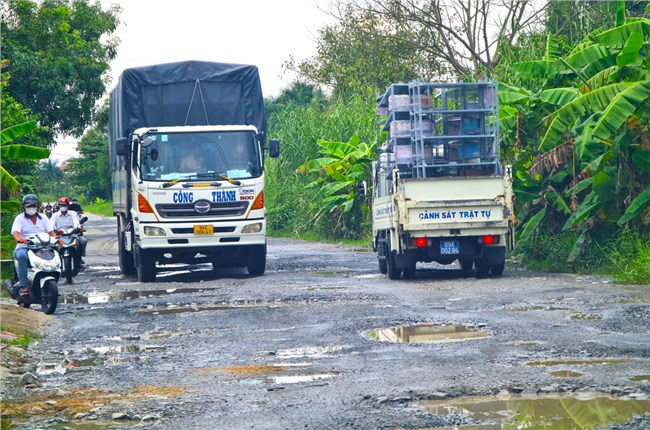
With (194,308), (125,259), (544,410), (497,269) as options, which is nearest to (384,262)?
(497,269)

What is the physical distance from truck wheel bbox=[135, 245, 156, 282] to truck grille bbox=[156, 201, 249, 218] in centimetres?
87

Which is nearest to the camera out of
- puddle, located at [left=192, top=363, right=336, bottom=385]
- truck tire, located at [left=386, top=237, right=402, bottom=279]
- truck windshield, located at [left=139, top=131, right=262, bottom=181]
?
puddle, located at [left=192, top=363, right=336, bottom=385]

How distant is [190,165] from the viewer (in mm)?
19656

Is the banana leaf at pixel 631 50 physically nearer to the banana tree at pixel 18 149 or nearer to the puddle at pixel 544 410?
the banana tree at pixel 18 149

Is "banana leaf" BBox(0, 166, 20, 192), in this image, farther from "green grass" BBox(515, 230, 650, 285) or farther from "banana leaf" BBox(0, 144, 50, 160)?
"green grass" BBox(515, 230, 650, 285)

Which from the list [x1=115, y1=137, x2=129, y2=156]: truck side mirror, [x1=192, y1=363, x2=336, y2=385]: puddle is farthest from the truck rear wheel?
[x1=192, y1=363, x2=336, y2=385]: puddle

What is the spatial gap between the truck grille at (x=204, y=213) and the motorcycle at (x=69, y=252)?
1878 mm

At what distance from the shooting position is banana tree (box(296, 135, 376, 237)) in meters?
31.5

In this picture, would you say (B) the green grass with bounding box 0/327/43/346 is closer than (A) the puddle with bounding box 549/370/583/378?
No

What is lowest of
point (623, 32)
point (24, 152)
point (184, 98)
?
point (24, 152)

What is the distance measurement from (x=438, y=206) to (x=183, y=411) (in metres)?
10.9

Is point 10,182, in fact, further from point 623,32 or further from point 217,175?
point 623,32

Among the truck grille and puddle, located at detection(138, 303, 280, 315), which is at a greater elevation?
the truck grille

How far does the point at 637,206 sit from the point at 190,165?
7744mm
